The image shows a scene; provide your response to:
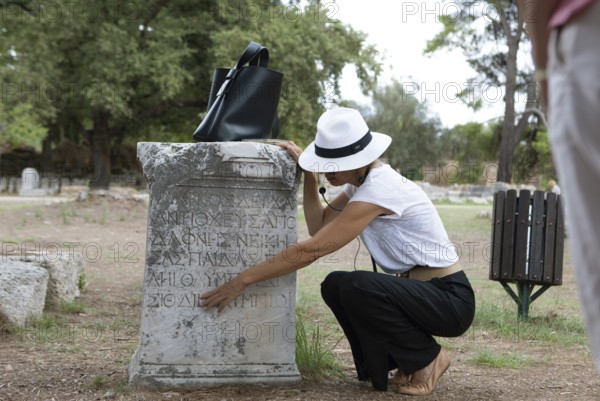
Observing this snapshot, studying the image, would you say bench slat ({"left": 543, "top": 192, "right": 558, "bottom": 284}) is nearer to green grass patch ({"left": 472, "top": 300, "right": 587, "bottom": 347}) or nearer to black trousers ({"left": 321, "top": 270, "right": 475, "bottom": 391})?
green grass patch ({"left": 472, "top": 300, "right": 587, "bottom": 347})

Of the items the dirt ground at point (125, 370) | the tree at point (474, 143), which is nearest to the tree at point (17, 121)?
the dirt ground at point (125, 370)

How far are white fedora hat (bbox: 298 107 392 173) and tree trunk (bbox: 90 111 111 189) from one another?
2262cm

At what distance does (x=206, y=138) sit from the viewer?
429 cm

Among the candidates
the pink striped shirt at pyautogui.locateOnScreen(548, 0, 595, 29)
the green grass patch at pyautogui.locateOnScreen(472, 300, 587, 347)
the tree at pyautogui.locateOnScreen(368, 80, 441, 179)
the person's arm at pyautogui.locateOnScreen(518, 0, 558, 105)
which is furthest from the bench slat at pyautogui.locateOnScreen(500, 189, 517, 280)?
the tree at pyautogui.locateOnScreen(368, 80, 441, 179)

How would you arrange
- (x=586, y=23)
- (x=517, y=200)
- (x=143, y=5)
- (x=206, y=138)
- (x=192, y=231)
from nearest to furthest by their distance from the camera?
(x=586, y=23)
(x=192, y=231)
(x=206, y=138)
(x=517, y=200)
(x=143, y=5)

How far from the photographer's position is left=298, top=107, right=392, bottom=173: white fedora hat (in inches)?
154

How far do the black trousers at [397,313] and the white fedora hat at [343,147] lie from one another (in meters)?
0.58

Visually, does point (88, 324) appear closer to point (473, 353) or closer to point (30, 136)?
point (473, 353)

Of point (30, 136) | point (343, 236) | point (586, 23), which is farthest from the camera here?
point (30, 136)

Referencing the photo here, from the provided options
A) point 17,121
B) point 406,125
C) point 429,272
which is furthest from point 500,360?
point 406,125

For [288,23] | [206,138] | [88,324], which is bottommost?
[88,324]

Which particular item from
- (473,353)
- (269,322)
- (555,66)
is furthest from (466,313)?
(555,66)

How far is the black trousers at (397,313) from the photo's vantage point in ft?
12.5

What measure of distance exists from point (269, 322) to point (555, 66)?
2.75 meters
